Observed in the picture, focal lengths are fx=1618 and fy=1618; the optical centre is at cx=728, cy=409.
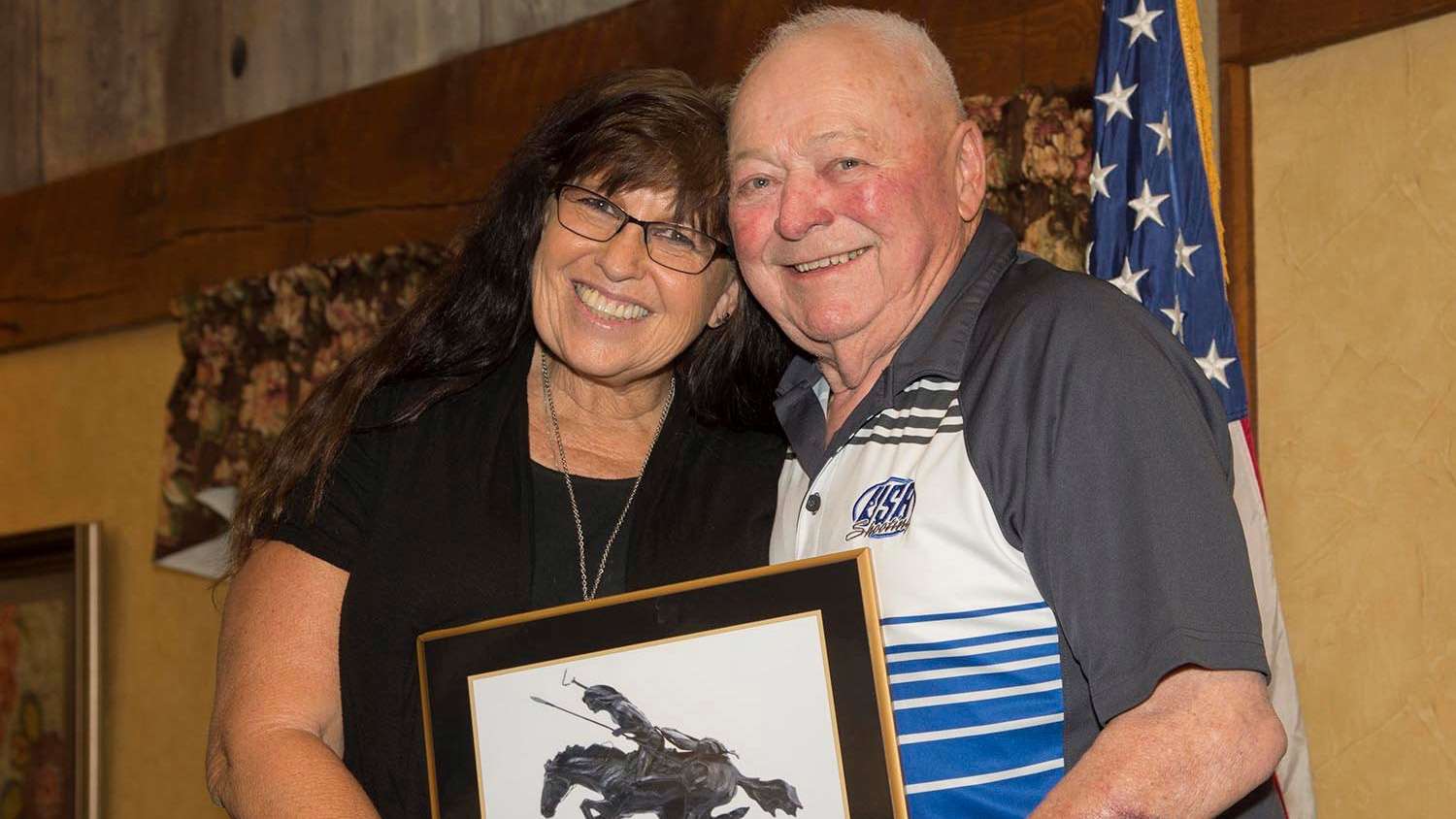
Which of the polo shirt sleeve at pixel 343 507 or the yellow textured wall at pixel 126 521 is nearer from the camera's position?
the polo shirt sleeve at pixel 343 507

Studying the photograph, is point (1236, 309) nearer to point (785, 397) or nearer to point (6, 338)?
point (785, 397)

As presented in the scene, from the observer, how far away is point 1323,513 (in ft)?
9.10

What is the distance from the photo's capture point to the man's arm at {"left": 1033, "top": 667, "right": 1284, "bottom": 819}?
1521 mm

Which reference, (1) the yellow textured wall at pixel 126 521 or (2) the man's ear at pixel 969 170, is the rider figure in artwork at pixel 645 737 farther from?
(1) the yellow textured wall at pixel 126 521

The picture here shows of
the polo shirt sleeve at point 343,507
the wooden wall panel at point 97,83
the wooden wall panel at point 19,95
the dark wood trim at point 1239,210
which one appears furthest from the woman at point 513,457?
the wooden wall panel at point 19,95

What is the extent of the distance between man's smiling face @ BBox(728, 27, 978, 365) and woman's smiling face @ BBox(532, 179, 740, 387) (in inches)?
9.9

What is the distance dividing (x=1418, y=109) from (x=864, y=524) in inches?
56.1

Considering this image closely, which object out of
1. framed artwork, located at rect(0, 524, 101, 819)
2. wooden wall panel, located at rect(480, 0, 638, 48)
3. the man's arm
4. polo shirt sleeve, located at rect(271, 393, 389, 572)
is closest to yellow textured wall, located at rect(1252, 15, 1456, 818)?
the man's arm

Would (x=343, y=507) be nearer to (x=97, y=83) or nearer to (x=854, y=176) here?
(x=854, y=176)

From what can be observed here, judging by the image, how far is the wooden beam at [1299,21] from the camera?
264 centimetres

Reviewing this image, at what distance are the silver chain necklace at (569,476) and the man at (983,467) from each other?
10.1 inches

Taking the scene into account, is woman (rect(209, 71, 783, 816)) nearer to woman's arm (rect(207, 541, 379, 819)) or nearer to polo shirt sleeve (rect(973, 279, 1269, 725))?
woman's arm (rect(207, 541, 379, 819))

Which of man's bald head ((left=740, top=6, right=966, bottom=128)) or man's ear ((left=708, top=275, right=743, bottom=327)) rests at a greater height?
man's bald head ((left=740, top=6, right=966, bottom=128))

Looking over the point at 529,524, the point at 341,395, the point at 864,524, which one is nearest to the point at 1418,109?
the point at 864,524
